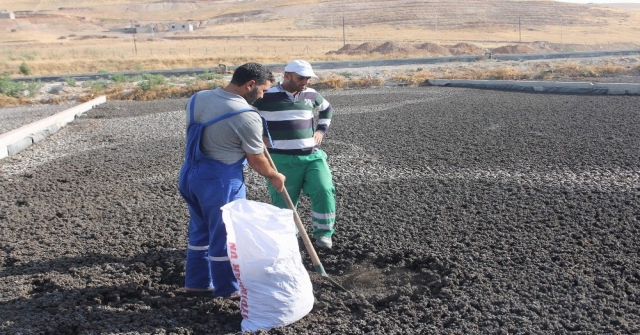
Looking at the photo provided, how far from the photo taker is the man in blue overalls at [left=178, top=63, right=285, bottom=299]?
13.6 feet

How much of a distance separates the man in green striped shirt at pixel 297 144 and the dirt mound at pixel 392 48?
40461mm

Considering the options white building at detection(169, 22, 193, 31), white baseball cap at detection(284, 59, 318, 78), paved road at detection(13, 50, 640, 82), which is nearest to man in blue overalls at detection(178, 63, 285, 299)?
white baseball cap at detection(284, 59, 318, 78)

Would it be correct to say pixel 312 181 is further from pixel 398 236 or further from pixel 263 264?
pixel 263 264

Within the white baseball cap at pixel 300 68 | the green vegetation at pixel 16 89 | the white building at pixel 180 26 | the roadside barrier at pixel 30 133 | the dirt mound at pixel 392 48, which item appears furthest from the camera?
the white building at pixel 180 26

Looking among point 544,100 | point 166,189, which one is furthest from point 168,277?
point 544,100

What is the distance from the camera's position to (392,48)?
1801 inches

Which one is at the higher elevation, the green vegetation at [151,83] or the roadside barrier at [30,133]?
the roadside barrier at [30,133]

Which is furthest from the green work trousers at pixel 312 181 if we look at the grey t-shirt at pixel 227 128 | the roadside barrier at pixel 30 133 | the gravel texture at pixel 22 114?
the gravel texture at pixel 22 114

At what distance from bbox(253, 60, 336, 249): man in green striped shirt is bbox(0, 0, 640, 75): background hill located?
31643 mm

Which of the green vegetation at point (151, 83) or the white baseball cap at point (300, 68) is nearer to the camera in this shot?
the white baseball cap at point (300, 68)

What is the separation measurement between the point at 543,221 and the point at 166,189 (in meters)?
4.57

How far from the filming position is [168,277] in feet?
16.7

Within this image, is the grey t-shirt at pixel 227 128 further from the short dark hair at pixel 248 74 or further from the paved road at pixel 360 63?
the paved road at pixel 360 63

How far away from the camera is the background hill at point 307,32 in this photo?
150 ft
